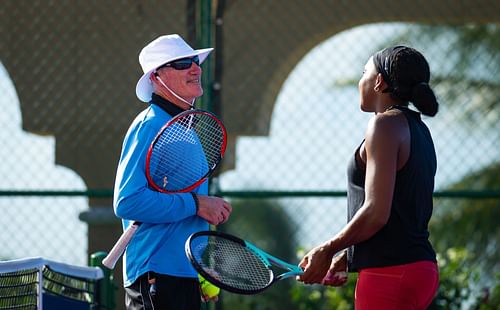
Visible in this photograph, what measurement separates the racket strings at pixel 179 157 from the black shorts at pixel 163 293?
1.08 ft

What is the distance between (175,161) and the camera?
14.6ft

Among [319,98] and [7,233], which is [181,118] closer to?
[7,233]

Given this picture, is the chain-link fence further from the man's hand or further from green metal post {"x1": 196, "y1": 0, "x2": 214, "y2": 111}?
the man's hand

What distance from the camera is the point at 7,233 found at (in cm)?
755

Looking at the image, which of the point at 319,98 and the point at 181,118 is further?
the point at 319,98

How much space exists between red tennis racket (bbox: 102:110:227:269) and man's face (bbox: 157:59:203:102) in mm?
110

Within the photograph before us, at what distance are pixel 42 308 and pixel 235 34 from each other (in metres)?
3.55

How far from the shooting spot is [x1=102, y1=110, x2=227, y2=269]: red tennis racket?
173 inches

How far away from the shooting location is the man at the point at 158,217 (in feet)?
14.3

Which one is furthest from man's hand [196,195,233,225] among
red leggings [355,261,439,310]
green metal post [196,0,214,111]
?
green metal post [196,0,214,111]

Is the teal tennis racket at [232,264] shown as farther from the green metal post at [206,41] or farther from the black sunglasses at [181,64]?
the green metal post at [206,41]

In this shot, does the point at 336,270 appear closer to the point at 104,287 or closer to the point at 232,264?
the point at 232,264

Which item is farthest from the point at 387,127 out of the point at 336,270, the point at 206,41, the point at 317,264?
the point at 206,41

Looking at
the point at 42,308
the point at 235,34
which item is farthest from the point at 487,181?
the point at 42,308
